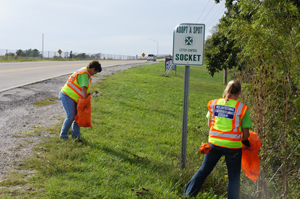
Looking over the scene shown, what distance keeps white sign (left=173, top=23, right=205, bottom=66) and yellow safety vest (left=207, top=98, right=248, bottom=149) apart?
0.96 meters

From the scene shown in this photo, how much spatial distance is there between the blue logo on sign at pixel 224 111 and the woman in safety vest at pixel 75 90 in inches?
103

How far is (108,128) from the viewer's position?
7.08 meters

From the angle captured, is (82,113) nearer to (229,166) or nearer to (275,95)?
(229,166)

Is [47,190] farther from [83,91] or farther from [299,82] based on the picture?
[299,82]

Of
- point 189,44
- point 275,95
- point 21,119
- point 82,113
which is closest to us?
point 189,44

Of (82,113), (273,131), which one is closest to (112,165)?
(82,113)

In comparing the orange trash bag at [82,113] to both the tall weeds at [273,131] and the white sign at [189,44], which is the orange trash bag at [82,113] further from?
the tall weeds at [273,131]

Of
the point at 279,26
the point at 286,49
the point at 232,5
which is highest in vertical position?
the point at 232,5

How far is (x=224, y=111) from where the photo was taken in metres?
3.73

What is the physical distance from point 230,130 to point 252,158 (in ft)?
1.92

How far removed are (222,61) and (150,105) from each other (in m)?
8.66

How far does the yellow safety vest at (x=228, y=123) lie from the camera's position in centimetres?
366

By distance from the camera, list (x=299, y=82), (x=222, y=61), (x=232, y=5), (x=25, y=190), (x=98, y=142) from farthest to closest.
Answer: (x=222, y=61)
(x=232, y=5)
(x=98, y=142)
(x=299, y=82)
(x=25, y=190)

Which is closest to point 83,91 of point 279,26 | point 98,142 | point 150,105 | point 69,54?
point 98,142
